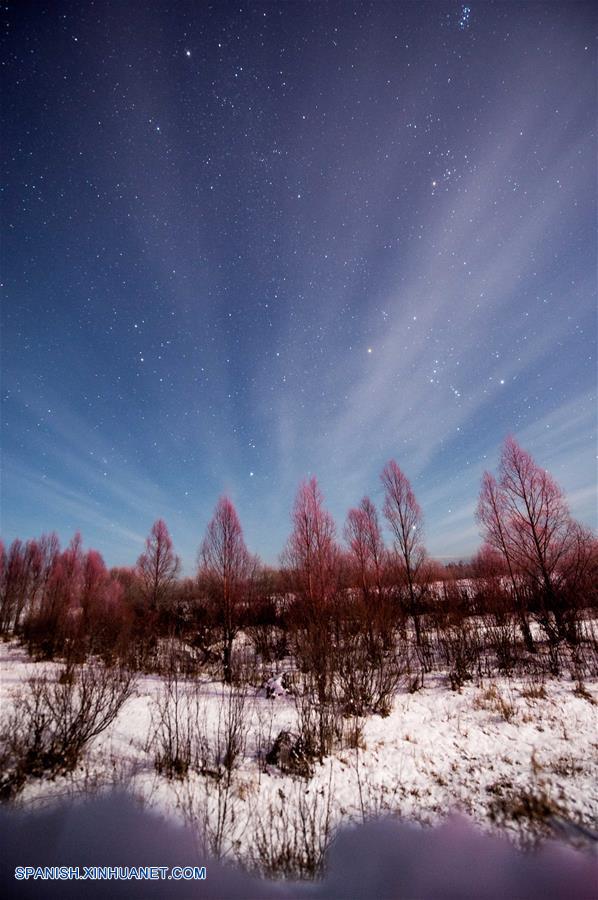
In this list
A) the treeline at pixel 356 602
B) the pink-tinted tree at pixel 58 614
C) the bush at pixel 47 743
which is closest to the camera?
the bush at pixel 47 743

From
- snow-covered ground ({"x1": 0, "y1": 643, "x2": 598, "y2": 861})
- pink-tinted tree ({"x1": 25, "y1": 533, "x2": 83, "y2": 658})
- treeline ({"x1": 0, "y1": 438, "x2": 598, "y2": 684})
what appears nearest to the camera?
snow-covered ground ({"x1": 0, "y1": 643, "x2": 598, "y2": 861})

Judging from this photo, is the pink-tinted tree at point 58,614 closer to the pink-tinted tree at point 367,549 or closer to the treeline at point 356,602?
the treeline at point 356,602

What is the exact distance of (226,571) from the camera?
13.3 metres

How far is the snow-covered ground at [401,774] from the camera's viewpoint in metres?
4.58

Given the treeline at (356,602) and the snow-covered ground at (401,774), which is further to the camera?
the treeline at (356,602)

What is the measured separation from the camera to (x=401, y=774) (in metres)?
5.65

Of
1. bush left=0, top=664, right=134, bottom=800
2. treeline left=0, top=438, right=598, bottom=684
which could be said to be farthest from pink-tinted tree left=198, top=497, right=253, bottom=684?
bush left=0, top=664, right=134, bottom=800

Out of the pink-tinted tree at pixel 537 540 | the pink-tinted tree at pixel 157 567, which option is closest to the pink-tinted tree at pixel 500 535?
the pink-tinted tree at pixel 537 540

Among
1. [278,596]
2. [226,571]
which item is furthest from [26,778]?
[278,596]

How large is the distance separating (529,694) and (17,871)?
10407 mm

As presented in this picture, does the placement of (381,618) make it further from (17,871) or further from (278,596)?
(278,596)

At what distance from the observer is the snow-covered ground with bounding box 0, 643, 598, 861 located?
15.0 ft

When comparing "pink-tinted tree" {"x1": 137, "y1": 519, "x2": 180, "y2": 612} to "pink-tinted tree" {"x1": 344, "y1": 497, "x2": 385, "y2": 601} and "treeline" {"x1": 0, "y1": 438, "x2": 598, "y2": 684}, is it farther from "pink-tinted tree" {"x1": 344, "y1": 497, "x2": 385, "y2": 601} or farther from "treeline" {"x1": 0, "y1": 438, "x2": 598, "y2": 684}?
"pink-tinted tree" {"x1": 344, "y1": 497, "x2": 385, "y2": 601}

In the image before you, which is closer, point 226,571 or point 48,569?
point 226,571
